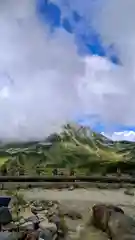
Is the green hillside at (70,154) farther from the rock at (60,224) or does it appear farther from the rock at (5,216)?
the rock at (60,224)

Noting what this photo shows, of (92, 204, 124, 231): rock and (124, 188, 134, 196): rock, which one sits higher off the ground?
(124, 188, 134, 196): rock

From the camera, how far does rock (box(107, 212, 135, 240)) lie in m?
4.98

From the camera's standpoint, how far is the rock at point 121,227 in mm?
4977

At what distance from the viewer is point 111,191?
235 inches

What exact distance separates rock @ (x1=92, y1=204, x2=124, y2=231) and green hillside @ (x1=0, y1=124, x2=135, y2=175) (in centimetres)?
73

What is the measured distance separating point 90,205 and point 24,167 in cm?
134

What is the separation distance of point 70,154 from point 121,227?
1.63 meters

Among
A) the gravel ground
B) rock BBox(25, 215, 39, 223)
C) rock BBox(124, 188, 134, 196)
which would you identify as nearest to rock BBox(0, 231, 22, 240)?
rock BBox(25, 215, 39, 223)

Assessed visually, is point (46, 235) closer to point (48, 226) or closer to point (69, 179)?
point (48, 226)

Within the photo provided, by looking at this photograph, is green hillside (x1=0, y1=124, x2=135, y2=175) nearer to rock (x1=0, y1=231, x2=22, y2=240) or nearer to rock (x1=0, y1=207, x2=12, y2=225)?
rock (x1=0, y1=207, x2=12, y2=225)

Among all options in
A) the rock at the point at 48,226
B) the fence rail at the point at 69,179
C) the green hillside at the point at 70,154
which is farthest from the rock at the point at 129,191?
the rock at the point at 48,226

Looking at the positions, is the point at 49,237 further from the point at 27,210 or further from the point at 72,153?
the point at 72,153

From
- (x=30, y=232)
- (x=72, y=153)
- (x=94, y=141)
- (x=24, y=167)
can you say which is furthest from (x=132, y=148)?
(x=30, y=232)

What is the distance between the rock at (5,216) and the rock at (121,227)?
1.56 meters
